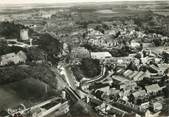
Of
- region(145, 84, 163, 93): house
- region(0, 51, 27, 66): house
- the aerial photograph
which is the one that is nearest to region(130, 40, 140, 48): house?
the aerial photograph

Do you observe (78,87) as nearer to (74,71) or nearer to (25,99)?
(74,71)

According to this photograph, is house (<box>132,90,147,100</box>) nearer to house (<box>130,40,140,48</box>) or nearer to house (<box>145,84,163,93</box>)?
house (<box>145,84,163,93</box>)

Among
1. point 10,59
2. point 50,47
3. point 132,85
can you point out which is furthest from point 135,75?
point 10,59

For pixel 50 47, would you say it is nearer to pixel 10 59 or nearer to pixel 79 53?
pixel 79 53

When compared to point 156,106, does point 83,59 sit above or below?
above

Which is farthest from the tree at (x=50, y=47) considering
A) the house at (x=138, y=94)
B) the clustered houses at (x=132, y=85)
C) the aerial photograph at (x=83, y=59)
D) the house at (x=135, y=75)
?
the house at (x=138, y=94)

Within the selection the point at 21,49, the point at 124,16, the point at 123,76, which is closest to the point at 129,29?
the point at 124,16

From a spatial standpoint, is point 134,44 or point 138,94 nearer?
point 138,94

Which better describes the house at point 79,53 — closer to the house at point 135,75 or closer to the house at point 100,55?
the house at point 100,55
